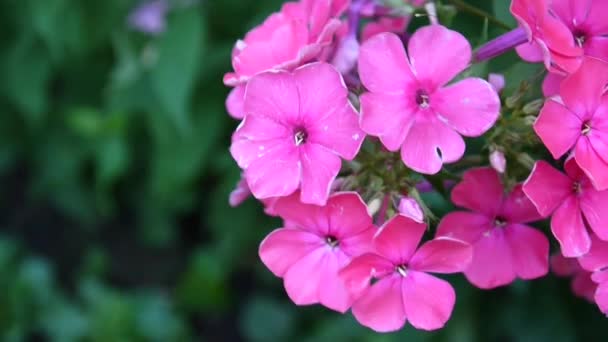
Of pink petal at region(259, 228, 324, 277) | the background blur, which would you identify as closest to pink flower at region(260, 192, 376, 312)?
pink petal at region(259, 228, 324, 277)

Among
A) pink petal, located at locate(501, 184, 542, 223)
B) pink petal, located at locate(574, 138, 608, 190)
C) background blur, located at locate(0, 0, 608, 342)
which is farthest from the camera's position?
background blur, located at locate(0, 0, 608, 342)

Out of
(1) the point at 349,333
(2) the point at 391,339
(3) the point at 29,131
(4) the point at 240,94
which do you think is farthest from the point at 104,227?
(4) the point at 240,94

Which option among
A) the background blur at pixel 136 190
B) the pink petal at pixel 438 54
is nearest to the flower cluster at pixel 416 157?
the pink petal at pixel 438 54

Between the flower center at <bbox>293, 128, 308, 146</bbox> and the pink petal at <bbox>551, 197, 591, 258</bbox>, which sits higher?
the flower center at <bbox>293, 128, 308, 146</bbox>

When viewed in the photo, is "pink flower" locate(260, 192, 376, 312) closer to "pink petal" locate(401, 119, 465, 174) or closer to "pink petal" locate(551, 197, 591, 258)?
"pink petal" locate(401, 119, 465, 174)

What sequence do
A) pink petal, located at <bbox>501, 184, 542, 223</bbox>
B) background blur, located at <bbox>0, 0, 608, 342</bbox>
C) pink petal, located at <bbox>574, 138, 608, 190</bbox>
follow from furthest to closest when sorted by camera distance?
background blur, located at <bbox>0, 0, 608, 342</bbox>, pink petal, located at <bbox>501, 184, 542, 223</bbox>, pink petal, located at <bbox>574, 138, 608, 190</bbox>

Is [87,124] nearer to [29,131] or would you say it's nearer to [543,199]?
[29,131]
